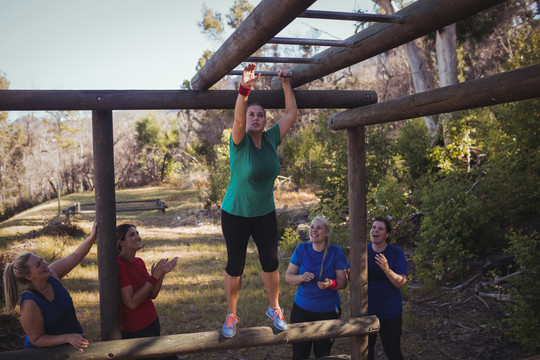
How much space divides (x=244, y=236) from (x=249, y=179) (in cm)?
41

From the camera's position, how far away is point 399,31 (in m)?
2.65

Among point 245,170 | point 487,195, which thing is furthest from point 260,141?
point 487,195

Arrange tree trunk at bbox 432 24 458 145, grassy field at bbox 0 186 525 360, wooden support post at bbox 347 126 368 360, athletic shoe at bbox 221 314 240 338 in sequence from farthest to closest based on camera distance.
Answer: tree trunk at bbox 432 24 458 145, grassy field at bbox 0 186 525 360, wooden support post at bbox 347 126 368 360, athletic shoe at bbox 221 314 240 338

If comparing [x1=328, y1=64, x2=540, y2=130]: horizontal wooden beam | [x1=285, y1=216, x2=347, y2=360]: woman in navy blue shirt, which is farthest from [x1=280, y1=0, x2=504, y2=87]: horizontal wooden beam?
[x1=285, y1=216, x2=347, y2=360]: woman in navy blue shirt

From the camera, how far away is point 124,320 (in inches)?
136

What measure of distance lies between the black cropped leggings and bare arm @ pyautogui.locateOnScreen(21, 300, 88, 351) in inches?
42.6

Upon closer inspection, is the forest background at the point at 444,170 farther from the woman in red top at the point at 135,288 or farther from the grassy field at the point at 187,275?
the woman in red top at the point at 135,288

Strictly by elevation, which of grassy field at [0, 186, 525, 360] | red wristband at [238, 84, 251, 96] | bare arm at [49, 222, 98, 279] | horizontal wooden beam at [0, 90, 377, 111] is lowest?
grassy field at [0, 186, 525, 360]

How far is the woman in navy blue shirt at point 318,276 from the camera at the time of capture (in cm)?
382

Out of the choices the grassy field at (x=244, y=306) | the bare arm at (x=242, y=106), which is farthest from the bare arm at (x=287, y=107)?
the grassy field at (x=244, y=306)

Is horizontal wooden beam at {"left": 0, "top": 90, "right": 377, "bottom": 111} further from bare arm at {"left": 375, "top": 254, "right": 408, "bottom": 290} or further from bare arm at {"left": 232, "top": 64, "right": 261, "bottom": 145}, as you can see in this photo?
bare arm at {"left": 375, "top": 254, "right": 408, "bottom": 290}

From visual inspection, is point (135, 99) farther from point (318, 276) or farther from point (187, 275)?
point (187, 275)

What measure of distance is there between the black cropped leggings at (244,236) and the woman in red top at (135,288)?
0.50 meters

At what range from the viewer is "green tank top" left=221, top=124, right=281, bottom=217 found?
3092 millimetres
